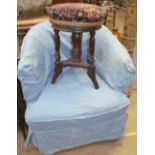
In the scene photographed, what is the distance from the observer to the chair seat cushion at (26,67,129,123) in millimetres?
1471

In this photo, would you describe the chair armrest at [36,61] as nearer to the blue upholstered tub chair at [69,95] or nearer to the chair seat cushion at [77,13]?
the blue upholstered tub chair at [69,95]

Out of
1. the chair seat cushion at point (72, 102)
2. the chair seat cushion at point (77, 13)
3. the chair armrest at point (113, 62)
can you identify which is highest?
the chair seat cushion at point (77, 13)

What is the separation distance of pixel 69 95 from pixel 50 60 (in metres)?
0.35

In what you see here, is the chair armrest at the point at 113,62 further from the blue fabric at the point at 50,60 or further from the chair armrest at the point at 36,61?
the chair armrest at the point at 36,61

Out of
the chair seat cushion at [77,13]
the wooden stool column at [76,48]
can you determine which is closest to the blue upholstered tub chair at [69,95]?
the wooden stool column at [76,48]

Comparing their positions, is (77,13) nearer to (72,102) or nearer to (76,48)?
(76,48)

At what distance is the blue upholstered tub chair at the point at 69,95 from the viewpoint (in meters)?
1.48

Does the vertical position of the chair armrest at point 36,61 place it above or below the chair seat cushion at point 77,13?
below

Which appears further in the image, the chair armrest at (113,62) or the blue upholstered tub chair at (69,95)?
the chair armrest at (113,62)

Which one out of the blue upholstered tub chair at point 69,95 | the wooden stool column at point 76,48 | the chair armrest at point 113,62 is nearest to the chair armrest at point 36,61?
the blue upholstered tub chair at point 69,95
